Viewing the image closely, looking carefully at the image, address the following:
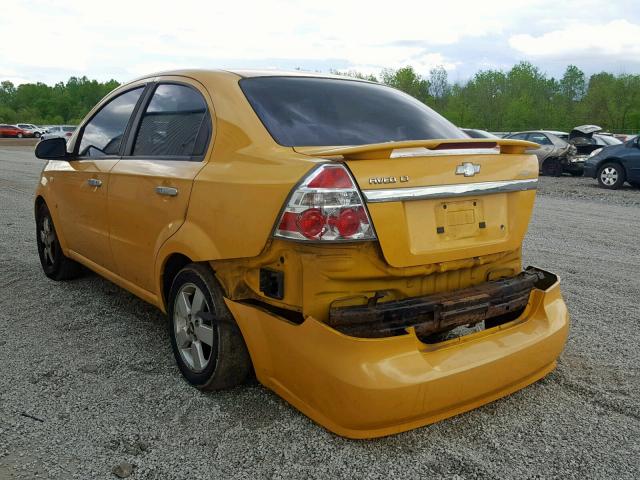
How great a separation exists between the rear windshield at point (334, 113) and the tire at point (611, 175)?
12244 mm

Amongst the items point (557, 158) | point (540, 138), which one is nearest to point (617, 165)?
point (557, 158)

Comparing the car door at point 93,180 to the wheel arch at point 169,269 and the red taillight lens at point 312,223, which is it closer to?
the wheel arch at point 169,269

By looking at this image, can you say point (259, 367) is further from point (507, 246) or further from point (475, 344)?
point (507, 246)

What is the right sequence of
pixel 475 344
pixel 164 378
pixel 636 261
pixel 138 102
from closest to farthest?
pixel 475 344
pixel 164 378
pixel 138 102
pixel 636 261

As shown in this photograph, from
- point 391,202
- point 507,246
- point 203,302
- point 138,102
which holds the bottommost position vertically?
point 203,302

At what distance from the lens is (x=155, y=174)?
3.33 m

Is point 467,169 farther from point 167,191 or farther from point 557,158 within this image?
point 557,158

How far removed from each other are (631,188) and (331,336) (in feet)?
47.0

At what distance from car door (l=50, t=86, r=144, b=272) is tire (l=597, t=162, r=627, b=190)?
1306 centimetres

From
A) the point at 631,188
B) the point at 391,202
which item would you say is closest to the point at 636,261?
the point at 391,202

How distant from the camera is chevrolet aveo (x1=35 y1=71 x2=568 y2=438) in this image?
245 cm

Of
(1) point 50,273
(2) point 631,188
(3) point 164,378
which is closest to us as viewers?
(3) point 164,378

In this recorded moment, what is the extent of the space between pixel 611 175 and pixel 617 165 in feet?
0.88

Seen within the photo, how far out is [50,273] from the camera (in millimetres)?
5227
